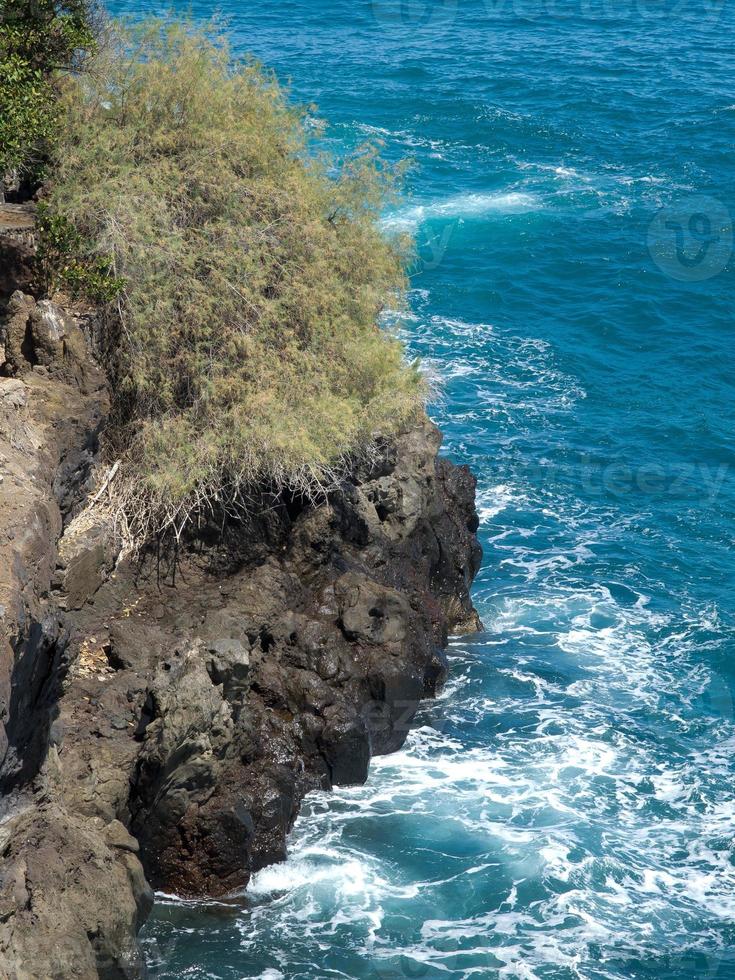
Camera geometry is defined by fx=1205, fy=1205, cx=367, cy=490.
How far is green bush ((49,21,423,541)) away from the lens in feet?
75.9

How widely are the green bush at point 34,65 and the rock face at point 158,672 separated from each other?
3.64 m

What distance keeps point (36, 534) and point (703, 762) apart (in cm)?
1473

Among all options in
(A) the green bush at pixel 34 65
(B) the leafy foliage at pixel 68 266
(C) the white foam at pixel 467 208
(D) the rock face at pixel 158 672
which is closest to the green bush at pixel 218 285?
(B) the leafy foliage at pixel 68 266

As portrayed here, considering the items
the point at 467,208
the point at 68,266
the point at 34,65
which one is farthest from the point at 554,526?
the point at 467,208

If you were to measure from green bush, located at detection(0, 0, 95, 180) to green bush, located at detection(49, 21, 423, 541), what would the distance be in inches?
23.7

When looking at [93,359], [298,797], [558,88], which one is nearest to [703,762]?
[298,797]

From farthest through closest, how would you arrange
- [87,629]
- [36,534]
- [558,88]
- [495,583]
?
[558,88] < [495,583] < [87,629] < [36,534]

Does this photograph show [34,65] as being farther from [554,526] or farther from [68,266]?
[554,526]

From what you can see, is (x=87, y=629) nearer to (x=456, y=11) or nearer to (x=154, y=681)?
(x=154, y=681)

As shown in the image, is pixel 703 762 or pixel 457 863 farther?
pixel 703 762

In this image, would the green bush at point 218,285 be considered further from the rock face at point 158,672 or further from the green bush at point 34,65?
the rock face at point 158,672

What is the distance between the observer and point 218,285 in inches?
946

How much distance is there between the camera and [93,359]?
75.7 ft

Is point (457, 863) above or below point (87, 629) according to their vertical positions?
below
